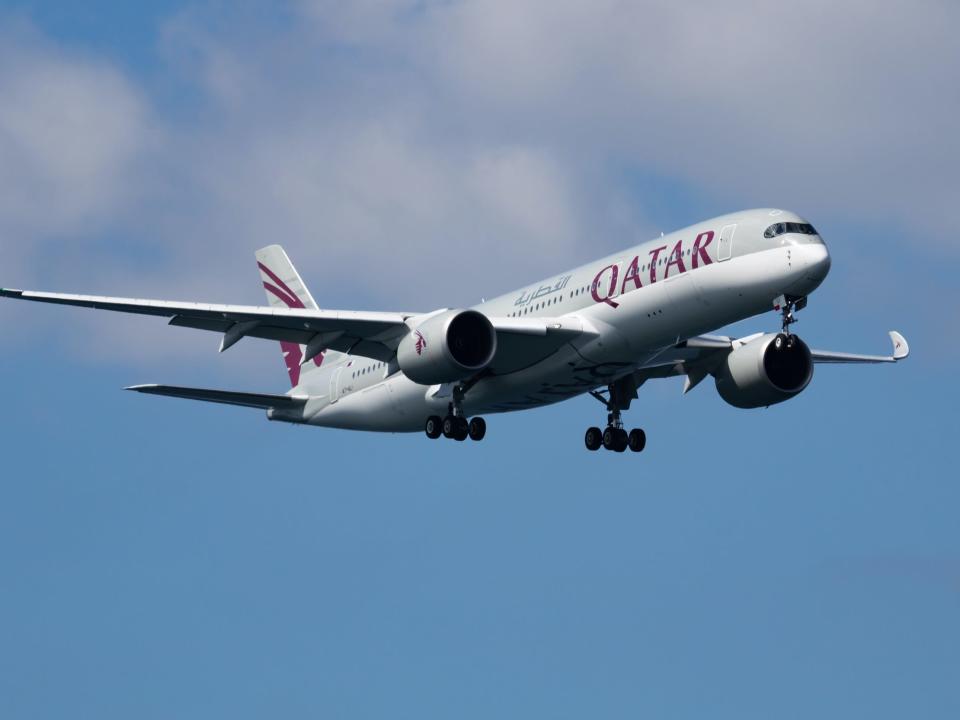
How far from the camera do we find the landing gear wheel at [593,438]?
2090 inches

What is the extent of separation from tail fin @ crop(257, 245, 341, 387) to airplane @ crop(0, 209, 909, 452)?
508 cm

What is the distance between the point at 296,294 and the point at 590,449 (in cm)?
1464

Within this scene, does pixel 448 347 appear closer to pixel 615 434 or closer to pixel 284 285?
pixel 615 434

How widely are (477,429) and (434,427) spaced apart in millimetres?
1378

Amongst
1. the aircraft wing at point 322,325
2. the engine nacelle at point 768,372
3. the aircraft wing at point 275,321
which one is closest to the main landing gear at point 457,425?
the aircraft wing at point 322,325

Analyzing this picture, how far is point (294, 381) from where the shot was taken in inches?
2349

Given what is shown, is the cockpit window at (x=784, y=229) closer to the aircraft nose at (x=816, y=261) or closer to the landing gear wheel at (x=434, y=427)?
the aircraft nose at (x=816, y=261)

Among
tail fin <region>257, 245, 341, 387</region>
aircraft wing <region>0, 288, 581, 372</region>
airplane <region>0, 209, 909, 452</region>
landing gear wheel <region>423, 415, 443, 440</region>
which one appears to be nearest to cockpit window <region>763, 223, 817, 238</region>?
airplane <region>0, 209, 909, 452</region>

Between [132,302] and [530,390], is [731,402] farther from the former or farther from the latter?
[132,302]

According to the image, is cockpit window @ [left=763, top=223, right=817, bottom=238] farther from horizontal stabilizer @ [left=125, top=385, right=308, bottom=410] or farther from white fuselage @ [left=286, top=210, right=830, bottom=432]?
horizontal stabilizer @ [left=125, top=385, right=308, bottom=410]

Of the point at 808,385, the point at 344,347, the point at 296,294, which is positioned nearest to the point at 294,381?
the point at 296,294

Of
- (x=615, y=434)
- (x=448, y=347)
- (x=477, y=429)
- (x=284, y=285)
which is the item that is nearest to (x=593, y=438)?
(x=615, y=434)

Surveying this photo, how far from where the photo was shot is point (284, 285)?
6312 centimetres

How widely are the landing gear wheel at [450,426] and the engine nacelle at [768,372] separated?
8.31 metres
